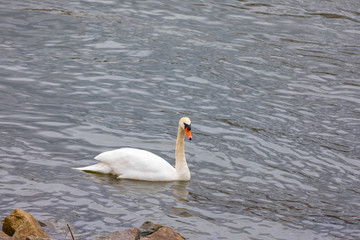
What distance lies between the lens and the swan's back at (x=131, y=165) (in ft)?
38.9

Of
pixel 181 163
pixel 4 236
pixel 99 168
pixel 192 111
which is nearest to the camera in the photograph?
pixel 4 236

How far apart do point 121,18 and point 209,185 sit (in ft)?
40.3

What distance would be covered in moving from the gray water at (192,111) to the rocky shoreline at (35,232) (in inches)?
21.8

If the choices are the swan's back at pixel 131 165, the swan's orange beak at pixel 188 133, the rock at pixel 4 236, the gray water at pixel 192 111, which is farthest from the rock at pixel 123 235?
the swan's orange beak at pixel 188 133

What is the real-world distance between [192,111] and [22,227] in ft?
25.8

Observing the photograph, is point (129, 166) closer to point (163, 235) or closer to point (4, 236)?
point (163, 235)

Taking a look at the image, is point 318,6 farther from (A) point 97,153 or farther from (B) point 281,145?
(A) point 97,153

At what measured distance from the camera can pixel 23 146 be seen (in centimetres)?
1270

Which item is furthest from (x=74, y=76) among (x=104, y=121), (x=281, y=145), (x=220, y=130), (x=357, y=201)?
(x=357, y=201)

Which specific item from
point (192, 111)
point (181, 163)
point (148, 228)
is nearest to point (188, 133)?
point (181, 163)

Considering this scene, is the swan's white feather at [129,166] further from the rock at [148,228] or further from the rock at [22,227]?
the rock at [22,227]

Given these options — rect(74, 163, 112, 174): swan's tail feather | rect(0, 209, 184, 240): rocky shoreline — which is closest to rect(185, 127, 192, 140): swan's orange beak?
rect(74, 163, 112, 174): swan's tail feather

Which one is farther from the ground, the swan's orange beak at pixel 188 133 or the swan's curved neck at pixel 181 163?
the swan's orange beak at pixel 188 133

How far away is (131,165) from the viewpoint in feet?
38.9
